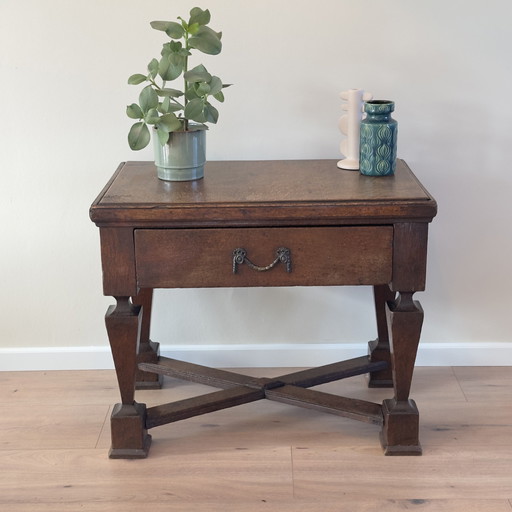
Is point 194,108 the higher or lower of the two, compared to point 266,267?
higher

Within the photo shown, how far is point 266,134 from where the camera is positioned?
229 cm

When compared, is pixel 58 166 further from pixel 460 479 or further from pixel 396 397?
pixel 460 479

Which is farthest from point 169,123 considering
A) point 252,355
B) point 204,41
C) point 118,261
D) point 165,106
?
point 252,355

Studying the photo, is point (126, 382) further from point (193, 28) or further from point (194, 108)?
point (193, 28)

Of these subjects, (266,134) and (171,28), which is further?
(266,134)

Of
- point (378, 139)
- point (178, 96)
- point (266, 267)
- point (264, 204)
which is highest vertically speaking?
point (178, 96)

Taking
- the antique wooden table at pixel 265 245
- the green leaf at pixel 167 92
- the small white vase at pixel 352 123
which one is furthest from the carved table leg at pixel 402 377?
the green leaf at pixel 167 92

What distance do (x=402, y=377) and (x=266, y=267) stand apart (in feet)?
1.36

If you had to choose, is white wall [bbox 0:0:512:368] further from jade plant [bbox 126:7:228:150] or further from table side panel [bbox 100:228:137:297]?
table side panel [bbox 100:228:137:297]

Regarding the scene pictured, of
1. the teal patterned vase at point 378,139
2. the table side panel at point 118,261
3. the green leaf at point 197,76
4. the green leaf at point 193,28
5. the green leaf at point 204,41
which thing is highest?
the green leaf at point 193,28

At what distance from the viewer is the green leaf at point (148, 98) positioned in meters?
1.89

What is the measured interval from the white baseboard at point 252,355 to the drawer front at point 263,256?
23.4 inches

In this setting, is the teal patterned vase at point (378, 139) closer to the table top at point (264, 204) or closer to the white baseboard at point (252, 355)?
the table top at point (264, 204)

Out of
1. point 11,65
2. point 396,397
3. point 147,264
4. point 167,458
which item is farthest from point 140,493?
point 11,65
